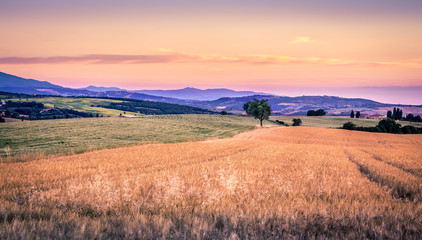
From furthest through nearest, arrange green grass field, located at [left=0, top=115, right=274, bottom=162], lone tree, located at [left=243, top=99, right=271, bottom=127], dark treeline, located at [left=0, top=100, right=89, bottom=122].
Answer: dark treeline, located at [left=0, top=100, right=89, bottom=122]
lone tree, located at [left=243, top=99, right=271, bottom=127]
green grass field, located at [left=0, top=115, right=274, bottom=162]

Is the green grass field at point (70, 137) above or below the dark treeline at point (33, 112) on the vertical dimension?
above

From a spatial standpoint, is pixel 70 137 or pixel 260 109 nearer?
pixel 70 137

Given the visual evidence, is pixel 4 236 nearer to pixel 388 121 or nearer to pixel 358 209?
pixel 358 209

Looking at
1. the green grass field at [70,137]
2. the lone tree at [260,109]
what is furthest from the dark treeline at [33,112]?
the lone tree at [260,109]

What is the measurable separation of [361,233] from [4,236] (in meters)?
5.38

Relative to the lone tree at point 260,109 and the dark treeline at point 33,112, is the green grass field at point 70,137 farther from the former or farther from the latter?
the dark treeline at point 33,112

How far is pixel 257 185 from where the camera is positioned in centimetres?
713

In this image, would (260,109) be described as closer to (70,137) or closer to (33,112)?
(70,137)

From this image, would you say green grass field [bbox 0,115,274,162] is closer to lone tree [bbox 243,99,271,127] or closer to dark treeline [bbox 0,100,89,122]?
lone tree [bbox 243,99,271,127]

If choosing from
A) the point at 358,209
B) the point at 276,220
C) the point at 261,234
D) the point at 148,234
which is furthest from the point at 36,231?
the point at 358,209

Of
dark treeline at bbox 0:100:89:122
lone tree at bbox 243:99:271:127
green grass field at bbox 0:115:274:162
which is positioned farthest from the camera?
dark treeline at bbox 0:100:89:122

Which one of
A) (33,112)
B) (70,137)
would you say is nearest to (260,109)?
(70,137)

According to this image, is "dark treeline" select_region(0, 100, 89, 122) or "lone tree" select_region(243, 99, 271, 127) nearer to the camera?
"lone tree" select_region(243, 99, 271, 127)

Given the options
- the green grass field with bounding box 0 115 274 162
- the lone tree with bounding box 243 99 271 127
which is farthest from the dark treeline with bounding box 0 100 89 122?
the lone tree with bounding box 243 99 271 127
